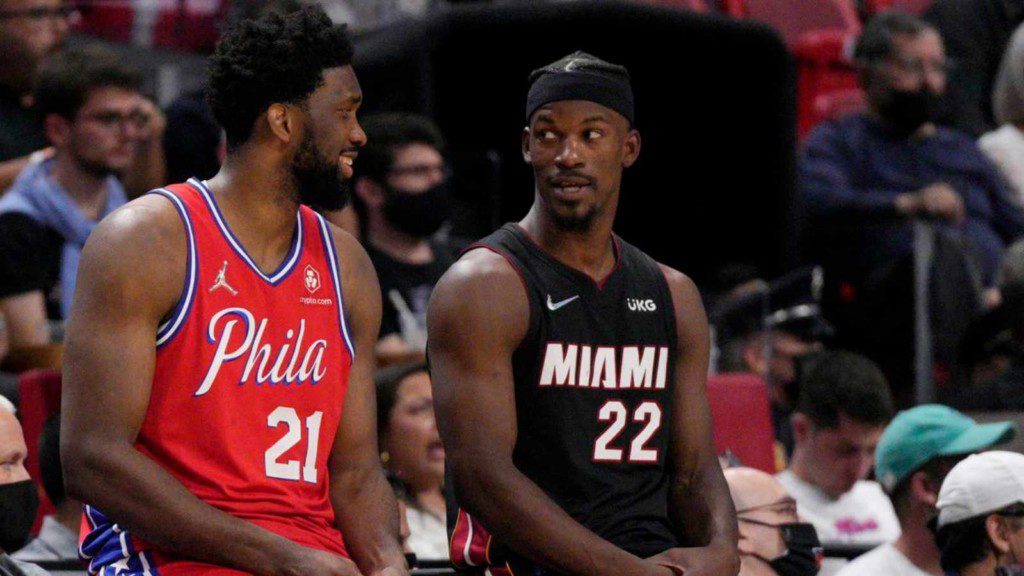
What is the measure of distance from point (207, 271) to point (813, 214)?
5.08m

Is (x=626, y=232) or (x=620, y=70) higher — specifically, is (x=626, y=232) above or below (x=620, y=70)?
below

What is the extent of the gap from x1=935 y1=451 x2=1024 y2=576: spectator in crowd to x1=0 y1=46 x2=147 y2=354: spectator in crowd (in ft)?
10.4

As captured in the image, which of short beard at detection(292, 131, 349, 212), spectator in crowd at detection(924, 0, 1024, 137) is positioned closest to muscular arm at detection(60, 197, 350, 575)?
short beard at detection(292, 131, 349, 212)

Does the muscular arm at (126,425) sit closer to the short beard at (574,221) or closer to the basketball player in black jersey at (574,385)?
the basketball player in black jersey at (574,385)

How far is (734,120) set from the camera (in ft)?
26.9

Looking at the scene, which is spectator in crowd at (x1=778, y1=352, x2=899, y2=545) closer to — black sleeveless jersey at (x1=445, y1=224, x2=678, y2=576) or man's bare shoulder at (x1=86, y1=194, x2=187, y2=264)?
black sleeveless jersey at (x1=445, y1=224, x2=678, y2=576)

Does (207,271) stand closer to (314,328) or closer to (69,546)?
(314,328)

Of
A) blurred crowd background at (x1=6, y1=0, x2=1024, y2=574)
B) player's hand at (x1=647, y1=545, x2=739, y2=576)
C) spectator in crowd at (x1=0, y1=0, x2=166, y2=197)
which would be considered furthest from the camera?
spectator in crowd at (x1=0, y1=0, x2=166, y2=197)

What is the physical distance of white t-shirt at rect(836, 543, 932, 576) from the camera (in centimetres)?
525

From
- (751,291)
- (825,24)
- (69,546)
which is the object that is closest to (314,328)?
(69,546)

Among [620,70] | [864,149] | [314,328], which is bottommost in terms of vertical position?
[864,149]

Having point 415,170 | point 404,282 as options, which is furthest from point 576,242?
point 415,170

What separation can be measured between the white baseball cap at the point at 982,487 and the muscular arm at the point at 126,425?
2099mm

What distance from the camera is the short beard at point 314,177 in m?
3.84
